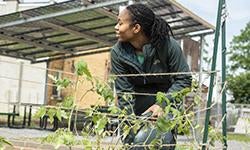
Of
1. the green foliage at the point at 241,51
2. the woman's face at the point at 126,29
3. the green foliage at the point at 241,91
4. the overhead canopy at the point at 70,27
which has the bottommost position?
the green foliage at the point at 241,91

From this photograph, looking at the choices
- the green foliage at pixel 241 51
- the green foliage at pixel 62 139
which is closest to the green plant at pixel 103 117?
the green foliage at pixel 62 139

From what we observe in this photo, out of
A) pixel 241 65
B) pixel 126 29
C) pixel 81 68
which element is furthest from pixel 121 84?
pixel 241 65

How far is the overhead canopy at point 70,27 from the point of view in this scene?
11039mm

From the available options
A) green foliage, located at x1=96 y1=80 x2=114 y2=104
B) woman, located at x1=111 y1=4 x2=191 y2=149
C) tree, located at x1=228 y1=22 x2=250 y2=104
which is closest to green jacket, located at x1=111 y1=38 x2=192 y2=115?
woman, located at x1=111 y1=4 x2=191 y2=149

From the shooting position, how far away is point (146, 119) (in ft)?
7.27

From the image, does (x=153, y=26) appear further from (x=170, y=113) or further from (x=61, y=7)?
(x=61, y=7)

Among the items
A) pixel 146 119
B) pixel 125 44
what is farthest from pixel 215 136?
pixel 125 44

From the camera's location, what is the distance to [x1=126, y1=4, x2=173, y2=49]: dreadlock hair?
107 inches

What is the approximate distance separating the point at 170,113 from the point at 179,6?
9.32 metres

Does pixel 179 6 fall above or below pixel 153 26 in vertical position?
above

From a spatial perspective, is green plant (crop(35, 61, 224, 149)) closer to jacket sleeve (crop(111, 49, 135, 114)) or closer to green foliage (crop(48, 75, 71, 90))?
green foliage (crop(48, 75, 71, 90))

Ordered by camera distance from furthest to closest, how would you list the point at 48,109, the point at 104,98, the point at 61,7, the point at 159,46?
the point at 61,7
the point at 159,46
the point at 104,98
the point at 48,109

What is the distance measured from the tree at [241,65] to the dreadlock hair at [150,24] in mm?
46461

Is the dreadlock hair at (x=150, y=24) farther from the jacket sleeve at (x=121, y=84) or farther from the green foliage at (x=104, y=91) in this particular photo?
the green foliage at (x=104, y=91)
